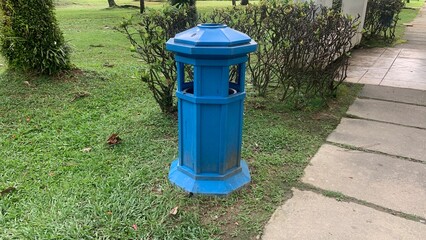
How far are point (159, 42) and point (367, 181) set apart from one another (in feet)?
7.73

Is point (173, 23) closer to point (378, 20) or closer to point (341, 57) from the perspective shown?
point (341, 57)

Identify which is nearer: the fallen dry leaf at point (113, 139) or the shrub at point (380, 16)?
the fallen dry leaf at point (113, 139)

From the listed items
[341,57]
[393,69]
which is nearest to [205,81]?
[341,57]

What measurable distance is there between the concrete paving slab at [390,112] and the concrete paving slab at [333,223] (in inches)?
81.1

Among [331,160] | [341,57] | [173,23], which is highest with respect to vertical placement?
[173,23]

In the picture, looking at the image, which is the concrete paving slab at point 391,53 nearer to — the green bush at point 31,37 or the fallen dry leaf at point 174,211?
the green bush at point 31,37

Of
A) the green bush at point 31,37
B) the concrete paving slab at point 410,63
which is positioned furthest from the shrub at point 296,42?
the concrete paving slab at point 410,63

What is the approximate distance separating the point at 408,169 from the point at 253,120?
1630 millimetres

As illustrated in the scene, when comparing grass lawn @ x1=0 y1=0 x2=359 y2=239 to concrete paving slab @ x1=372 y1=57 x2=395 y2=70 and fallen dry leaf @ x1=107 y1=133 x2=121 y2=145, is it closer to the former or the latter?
fallen dry leaf @ x1=107 y1=133 x2=121 y2=145

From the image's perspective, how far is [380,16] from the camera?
29.4 ft

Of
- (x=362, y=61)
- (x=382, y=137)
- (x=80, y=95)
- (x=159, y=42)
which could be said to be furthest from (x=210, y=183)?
(x=362, y=61)

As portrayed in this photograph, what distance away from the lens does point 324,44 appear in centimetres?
406

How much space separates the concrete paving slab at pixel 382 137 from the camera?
134 inches

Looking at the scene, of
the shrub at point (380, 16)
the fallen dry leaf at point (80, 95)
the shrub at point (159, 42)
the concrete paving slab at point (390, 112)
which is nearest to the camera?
the shrub at point (159, 42)
